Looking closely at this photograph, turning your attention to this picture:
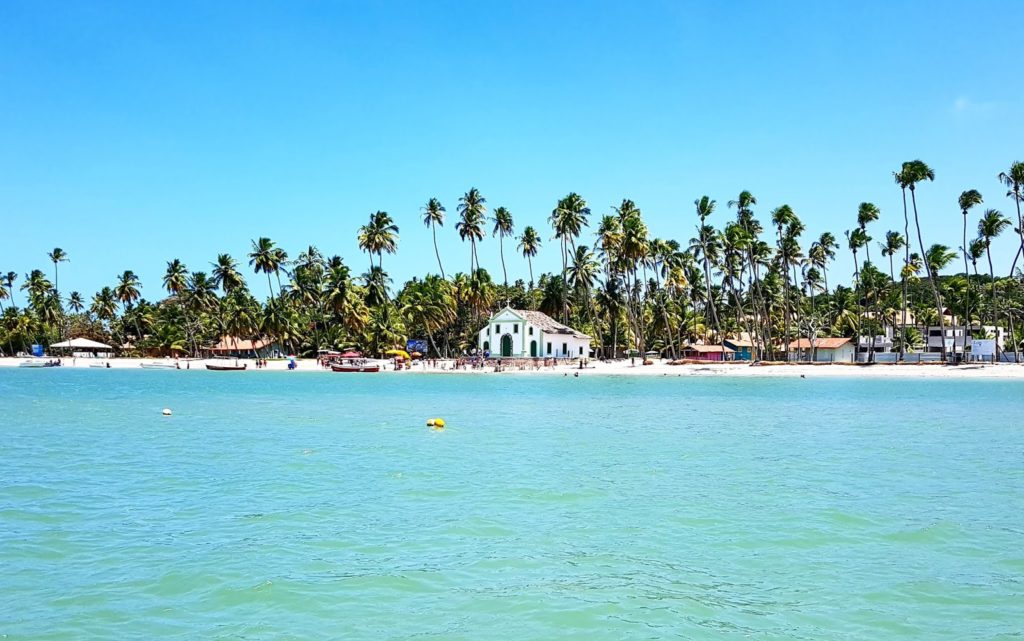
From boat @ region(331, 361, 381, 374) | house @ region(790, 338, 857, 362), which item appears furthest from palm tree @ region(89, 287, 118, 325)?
house @ region(790, 338, 857, 362)

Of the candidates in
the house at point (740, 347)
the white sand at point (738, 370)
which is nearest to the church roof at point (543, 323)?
the white sand at point (738, 370)

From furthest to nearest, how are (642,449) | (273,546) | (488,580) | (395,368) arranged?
(395,368), (642,449), (273,546), (488,580)

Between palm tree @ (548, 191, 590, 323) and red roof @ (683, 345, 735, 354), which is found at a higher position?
palm tree @ (548, 191, 590, 323)

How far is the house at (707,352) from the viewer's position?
95688 mm

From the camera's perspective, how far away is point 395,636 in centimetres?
897

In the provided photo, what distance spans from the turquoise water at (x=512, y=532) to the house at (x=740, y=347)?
69377mm

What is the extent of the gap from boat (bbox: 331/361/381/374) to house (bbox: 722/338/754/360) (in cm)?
4373

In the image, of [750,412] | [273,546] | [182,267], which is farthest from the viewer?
[182,267]

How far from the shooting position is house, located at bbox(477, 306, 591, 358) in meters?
86.3

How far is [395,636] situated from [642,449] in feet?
50.7

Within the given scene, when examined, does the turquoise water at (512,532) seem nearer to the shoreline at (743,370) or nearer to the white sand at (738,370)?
the shoreline at (743,370)

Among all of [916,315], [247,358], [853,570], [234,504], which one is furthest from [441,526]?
[916,315]

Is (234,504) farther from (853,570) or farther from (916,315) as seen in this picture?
(916,315)

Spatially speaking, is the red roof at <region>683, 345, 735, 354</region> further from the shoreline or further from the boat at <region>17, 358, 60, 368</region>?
the boat at <region>17, 358, 60, 368</region>
